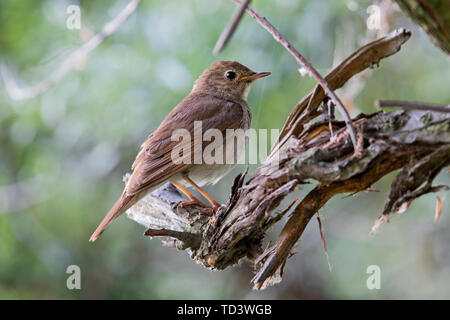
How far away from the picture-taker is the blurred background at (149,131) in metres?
5.46

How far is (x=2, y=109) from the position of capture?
20.9 feet

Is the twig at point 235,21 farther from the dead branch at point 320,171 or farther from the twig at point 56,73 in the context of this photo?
the twig at point 56,73

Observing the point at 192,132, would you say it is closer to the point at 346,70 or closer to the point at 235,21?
the point at 346,70

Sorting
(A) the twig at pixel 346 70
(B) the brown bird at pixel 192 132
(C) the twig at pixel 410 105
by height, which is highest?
(B) the brown bird at pixel 192 132

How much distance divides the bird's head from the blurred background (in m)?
0.12

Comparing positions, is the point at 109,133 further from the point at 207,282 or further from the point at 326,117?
the point at 326,117

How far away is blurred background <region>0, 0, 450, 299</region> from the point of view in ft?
17.9

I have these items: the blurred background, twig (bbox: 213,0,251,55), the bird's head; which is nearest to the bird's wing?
the bird's head

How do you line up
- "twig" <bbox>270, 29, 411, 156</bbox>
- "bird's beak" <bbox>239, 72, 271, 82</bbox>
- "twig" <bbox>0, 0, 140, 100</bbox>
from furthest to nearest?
"bird's beak" <bbox>239, 72, 271, 82</bbox> → "twig" <bbox>0, 0, 140, 100</bbox> → "twig" <bbox>270, 29, 411, 156</bbox>

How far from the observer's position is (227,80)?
17.8ft

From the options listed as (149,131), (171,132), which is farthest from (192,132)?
(149,131)

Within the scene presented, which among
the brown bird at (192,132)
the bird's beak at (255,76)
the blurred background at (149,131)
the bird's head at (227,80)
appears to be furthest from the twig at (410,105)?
the bird's head at (227,80)

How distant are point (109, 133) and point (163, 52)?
1.03m

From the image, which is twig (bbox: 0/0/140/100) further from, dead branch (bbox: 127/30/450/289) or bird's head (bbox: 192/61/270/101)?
dead branch (bbox: 127/30/450/289)
